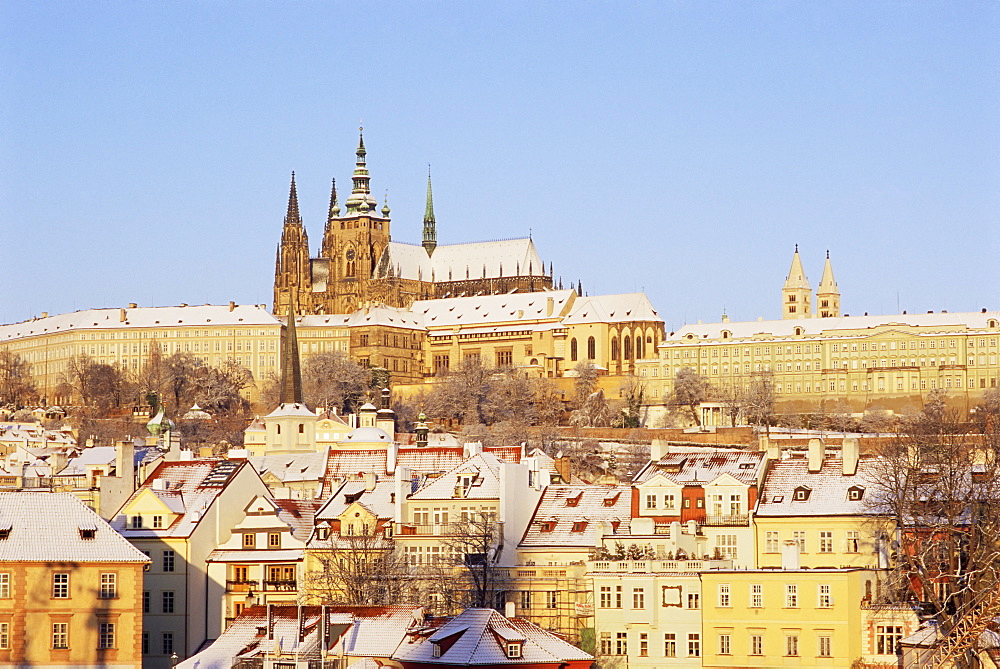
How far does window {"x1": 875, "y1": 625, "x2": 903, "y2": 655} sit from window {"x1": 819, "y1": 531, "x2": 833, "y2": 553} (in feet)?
23.4

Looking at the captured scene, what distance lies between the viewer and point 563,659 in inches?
1970

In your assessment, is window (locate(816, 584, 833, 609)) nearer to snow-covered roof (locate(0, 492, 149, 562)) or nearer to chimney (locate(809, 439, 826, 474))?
chimney (locate(809, 439, 826, 474))

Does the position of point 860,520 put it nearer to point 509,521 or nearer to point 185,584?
point 509,521

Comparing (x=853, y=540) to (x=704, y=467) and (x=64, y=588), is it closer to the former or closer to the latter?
(x=704, y=467)

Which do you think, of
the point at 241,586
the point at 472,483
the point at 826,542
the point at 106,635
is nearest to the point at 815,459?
the point at 826,542

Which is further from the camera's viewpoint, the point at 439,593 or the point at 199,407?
the point at 199,407

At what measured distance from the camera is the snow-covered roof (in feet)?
183

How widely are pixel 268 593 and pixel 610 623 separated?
460 inches

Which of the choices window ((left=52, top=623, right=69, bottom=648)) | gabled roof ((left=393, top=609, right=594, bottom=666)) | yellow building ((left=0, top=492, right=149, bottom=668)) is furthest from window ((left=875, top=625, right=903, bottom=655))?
window ((left=52, top=623, right=69, bottom=648))

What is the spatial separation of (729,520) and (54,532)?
19307 millimetres

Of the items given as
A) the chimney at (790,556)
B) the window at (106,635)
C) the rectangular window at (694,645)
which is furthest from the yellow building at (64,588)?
the chimney at (790,556)

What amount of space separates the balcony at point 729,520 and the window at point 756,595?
6262mm

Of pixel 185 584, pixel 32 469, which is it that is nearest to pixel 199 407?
pixel 32 469

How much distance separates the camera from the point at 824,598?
55812 millimetres
